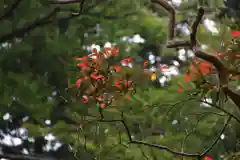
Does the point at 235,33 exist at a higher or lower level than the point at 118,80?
higher

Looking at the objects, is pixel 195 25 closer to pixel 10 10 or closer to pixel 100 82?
pixel 100 82

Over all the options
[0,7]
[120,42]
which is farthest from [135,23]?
[0,7]

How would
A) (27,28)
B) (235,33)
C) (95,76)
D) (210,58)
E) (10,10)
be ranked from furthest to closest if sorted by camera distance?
1. (27,28)
2. (10,10)
3. (95,76)
4. (235,33)
5. (210,58)

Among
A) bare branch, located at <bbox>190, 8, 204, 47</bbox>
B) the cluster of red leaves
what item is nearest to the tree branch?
bare branch, located at <bbox>190, 8, 204, 47</bbox>

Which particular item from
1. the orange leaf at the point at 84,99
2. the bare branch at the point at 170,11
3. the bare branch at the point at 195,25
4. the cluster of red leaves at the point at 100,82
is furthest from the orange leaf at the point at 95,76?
the bare branch at the point at 195,25

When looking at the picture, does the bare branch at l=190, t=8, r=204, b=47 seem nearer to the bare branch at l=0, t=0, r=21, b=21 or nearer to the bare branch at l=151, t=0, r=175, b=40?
the bare branch at l=151, t=0, r=175, b=40

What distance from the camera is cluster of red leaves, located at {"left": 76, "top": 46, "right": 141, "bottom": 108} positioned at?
1828 millimetres

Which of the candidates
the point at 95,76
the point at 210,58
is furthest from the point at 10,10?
the point at 210,58

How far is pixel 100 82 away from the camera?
1832mm

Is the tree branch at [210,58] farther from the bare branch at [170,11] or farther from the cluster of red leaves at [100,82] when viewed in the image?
the cluster of red leaves at [100,82]

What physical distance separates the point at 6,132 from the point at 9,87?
5.16 feet

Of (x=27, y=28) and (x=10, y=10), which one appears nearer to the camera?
(x=10, y=10)

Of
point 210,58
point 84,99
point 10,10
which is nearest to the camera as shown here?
point 210,58

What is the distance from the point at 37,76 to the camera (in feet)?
15.5
